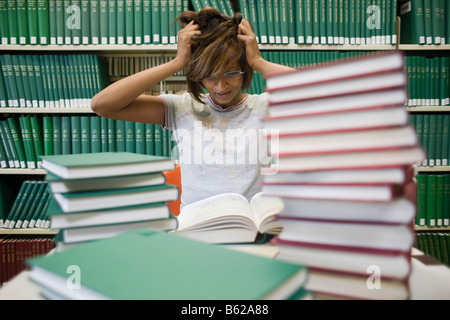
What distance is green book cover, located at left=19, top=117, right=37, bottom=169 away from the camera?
1.84 meters

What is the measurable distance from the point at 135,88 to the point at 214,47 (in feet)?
0.91

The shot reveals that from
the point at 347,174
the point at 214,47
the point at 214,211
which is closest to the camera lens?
the point at 347,174

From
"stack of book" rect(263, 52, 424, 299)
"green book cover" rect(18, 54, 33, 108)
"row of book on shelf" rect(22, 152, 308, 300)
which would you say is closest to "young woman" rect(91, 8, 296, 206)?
"row of book on shelf" rect(22, 152, 308, 300)

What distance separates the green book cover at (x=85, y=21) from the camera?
5.88ft

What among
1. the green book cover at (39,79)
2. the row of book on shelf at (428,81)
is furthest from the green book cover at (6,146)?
the row of book on shelf at (428,81)

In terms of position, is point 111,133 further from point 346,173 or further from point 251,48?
point 346,173

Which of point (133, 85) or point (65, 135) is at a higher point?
point (133, 85)

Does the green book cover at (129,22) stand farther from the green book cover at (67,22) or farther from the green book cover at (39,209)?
the green book cover at (39,209)

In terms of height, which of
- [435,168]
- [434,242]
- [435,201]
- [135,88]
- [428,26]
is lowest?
[434,242]

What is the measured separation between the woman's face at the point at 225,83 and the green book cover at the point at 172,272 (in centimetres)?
66

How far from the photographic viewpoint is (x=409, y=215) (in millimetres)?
325

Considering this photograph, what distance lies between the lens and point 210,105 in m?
1.19

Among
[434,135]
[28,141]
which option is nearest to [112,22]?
[28,141]
